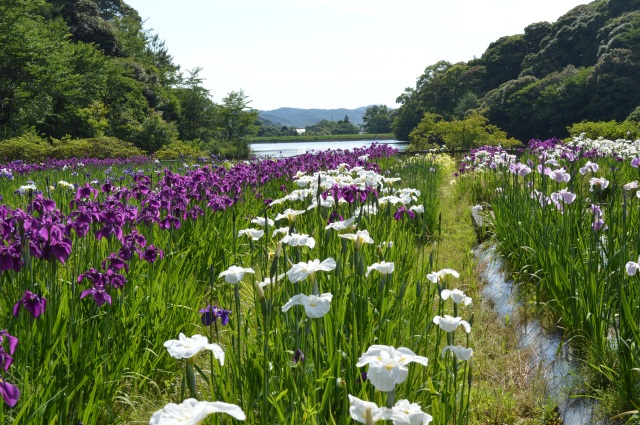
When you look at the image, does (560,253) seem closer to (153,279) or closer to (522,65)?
(153,279)

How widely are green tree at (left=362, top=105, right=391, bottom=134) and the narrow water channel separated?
98656mm

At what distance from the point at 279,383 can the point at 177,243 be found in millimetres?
2502

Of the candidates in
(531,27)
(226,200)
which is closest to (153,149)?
(226,200)

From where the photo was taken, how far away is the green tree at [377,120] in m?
104

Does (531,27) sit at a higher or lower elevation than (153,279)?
higher

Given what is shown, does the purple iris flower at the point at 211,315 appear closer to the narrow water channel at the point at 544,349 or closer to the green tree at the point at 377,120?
the narrow water channel at the point at 544,349

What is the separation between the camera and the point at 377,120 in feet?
350

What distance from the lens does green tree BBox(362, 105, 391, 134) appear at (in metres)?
104

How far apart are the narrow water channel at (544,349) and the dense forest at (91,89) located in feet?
75.8

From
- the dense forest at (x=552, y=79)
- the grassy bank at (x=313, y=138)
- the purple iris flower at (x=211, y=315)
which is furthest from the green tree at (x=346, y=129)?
the purple iris flower at (x=211, y=315)

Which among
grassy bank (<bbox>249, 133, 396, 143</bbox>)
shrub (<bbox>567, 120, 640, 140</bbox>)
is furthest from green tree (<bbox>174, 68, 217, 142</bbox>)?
grassy bank (<bbox>249, 133, 396, 143</bbox>)

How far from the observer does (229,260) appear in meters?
4.86

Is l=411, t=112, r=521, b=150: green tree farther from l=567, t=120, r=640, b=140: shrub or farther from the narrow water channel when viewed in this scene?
the narrow water channel

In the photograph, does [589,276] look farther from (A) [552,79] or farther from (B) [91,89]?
(A) [552,79]
